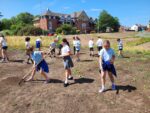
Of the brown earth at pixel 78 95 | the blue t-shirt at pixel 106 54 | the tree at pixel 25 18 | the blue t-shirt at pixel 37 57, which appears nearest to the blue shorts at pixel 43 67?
the blue t-shirt at pixel 37 57

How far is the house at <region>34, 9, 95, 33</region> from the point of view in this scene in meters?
87.9

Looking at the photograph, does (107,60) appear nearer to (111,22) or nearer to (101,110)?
(101,110)

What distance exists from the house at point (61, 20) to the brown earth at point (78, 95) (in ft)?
242

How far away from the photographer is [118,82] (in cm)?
1159

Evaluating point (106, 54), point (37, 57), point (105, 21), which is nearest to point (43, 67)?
point (37, 57)

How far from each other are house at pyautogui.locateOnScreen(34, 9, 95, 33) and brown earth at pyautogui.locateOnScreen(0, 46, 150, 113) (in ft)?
242

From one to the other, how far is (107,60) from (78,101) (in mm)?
1714

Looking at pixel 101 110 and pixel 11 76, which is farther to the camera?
pixel 11 76

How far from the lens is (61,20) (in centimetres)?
9156

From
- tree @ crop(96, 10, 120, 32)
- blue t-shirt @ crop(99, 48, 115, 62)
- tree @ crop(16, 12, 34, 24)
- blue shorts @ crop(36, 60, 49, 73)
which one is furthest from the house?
blue t-shirt @ crop(99, 48, 115, 62)

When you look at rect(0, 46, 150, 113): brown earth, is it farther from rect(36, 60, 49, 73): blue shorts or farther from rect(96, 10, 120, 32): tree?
rect(96, 10, 120, 32): tree

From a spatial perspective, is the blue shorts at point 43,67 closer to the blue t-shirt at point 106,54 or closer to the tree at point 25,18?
the blue t-shirt at point 106,54

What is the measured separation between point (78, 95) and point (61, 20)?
82702mm

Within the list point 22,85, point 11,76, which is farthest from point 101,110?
point 11,76
